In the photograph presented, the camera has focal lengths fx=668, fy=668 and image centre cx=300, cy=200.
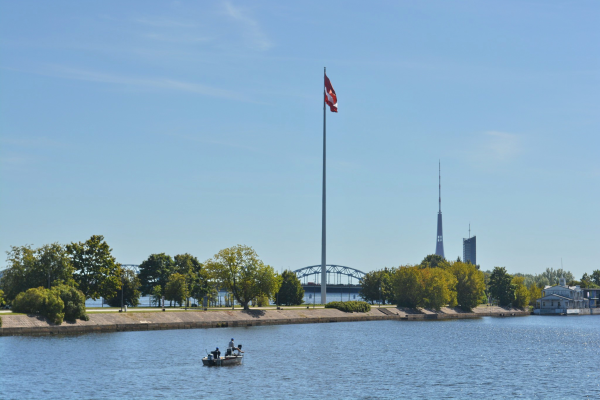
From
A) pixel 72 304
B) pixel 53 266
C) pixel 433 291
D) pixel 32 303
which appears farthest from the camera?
pixel 433 291

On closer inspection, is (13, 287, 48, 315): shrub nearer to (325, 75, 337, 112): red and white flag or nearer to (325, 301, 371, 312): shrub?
(325, 301, 371, 312): shrub

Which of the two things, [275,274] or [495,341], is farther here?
[275,274]

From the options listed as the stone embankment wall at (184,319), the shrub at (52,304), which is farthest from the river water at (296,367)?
the shrub at (52,304)

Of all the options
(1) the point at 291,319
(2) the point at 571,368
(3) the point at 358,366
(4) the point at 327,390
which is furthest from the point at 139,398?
(1) the point at 291,319

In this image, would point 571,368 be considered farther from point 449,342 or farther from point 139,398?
point 139,398

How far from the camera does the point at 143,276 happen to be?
16575 cm

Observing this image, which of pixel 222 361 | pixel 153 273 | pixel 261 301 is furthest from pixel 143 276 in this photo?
pixel 222 361

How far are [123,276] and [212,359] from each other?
82.2 m

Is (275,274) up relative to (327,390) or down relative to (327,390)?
up

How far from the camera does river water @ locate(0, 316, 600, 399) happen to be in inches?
2319

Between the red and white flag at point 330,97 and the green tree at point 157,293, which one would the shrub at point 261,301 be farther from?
the red and white flag at point 330,97

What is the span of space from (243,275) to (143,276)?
3152 centimetres

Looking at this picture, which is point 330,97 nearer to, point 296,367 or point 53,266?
point 53,266

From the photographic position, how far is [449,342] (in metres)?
108
